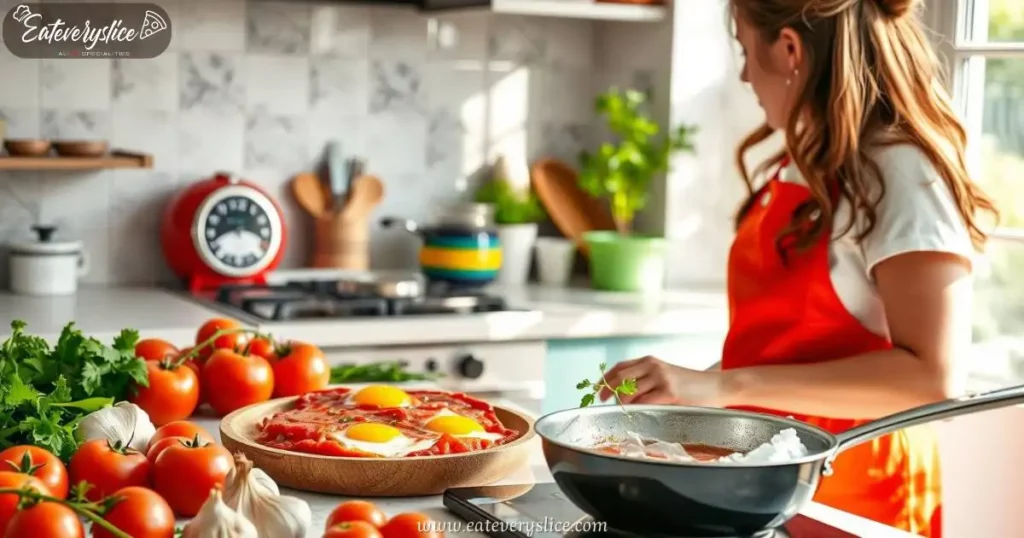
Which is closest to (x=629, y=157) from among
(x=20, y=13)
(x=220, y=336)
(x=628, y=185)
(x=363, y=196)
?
(x=628, y=185)

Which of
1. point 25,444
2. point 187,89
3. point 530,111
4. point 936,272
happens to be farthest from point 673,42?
point 25,444

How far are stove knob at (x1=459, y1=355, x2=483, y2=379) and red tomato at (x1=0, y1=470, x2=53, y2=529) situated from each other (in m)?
1.87

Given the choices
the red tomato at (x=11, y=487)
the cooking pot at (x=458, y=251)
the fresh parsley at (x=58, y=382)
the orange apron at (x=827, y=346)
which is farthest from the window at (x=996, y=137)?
the red tomato at (x=11, y=487)

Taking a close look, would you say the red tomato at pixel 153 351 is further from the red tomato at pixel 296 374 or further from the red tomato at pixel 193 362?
the red tomato at pixel 296 374

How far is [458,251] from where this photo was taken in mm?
3395

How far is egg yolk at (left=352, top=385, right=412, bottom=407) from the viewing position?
Answer: 1.60 m

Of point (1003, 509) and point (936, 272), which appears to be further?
point (1003, 509)

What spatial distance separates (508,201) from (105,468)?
8.04 ft

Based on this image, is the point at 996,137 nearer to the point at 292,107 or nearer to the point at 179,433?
the point at 292,107

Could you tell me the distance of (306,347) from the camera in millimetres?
1854

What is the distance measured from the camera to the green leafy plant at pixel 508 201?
3646 mm

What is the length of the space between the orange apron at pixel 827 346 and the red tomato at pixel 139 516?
1145 mm

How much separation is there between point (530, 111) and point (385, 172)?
0.47 metres

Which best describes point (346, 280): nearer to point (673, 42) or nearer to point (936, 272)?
point (673, 42)
